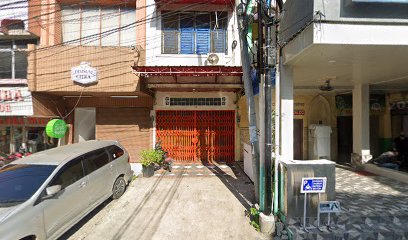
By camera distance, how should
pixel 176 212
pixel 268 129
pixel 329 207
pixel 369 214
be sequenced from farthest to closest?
pixel 176 212 → pixel 268 129 → pixel 369 214 → pixel 329 207

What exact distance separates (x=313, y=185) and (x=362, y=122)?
5.15 m

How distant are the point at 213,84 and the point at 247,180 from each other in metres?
4.07

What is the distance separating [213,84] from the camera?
1003cm

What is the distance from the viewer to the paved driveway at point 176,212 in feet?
16.8

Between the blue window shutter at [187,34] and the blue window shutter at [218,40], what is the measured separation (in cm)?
94

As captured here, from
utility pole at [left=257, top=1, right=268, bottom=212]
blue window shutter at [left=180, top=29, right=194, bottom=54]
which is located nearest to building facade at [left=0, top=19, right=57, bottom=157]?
blue window shutter at [left=180, top=29, right=194, bottom=54]

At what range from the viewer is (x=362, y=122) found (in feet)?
28.1

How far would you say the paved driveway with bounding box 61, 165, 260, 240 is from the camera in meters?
5.11

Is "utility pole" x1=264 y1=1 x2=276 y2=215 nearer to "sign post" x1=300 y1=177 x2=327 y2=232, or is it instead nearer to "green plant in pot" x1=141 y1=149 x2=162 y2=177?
"sign post" x1=300 y1=177 x2=327 y2=232

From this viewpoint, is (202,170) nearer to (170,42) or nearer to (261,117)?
(261,117)

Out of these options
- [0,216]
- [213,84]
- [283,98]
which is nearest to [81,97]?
[213,84]

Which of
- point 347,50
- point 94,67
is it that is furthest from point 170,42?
point 347,50

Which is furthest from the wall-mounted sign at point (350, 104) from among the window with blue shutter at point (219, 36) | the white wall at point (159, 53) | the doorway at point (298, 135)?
the window with blue shutter at point (219, 36)

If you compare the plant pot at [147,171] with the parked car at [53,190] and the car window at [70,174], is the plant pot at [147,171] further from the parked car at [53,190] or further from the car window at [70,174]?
the car window at [70,174]
